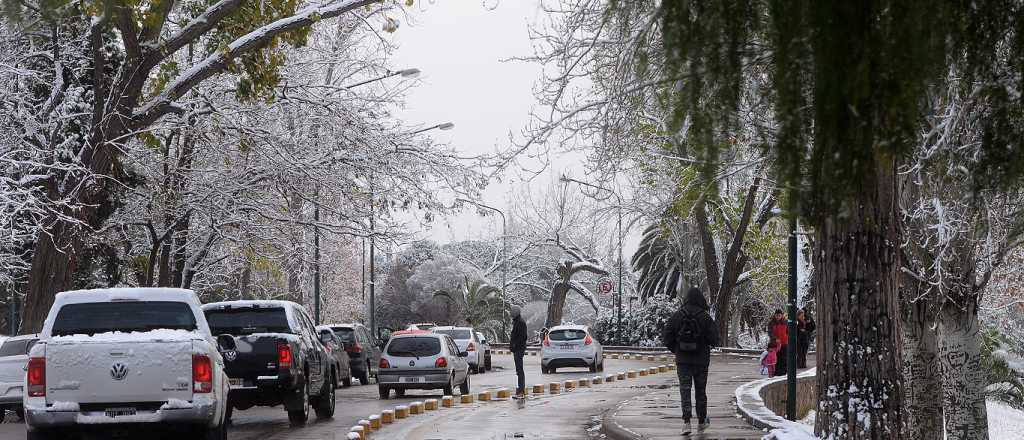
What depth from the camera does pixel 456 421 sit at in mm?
19234

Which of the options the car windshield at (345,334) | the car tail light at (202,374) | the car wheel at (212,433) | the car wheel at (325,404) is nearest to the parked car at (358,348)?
the car windshield at (345,334)

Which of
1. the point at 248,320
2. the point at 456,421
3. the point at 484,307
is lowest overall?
the point at 456,421

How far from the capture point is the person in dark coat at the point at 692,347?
15.3 metres

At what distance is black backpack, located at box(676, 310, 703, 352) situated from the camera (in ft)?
50.2

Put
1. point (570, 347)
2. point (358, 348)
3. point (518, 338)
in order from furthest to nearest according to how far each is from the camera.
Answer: point (570, 347), point (358, 348), point (518, 338)

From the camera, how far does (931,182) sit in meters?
15.0

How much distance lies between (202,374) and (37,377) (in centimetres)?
165

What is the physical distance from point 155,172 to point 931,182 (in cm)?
1767

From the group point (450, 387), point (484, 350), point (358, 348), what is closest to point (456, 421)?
point (450, 387)

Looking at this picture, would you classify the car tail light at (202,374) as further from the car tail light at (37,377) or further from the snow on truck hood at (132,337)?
the car tail light at (37,377)

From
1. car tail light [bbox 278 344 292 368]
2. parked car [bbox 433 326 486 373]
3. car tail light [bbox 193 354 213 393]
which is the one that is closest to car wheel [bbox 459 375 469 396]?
parked car [bbox 433 326 486 373]

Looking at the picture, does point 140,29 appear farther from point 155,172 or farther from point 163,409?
point 163,409

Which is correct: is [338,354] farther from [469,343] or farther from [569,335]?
[569,335]

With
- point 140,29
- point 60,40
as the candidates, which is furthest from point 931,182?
point 60,40
